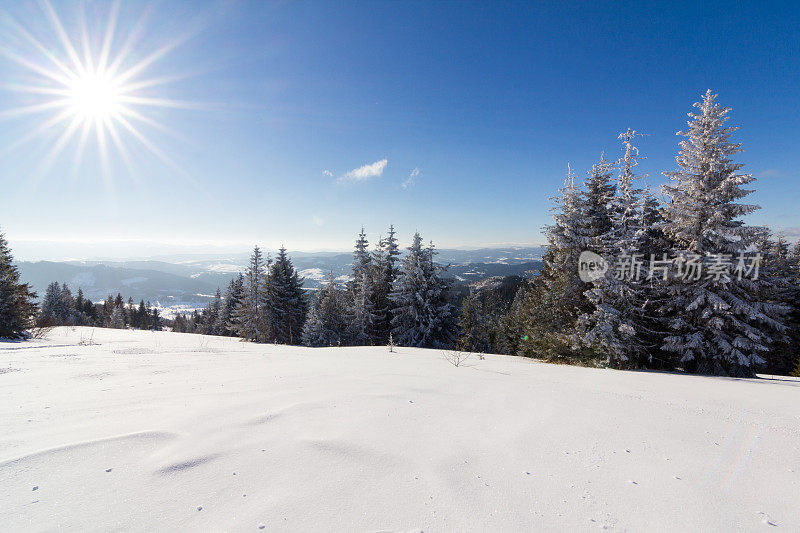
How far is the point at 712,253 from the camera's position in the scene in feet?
40.5

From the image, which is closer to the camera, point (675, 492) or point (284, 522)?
point (284, 522)

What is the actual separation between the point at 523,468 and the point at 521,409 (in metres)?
1.40

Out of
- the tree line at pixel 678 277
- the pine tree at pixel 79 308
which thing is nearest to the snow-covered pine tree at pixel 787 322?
the tree line at pixel 678 277

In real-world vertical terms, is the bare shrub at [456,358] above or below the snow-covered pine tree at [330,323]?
above

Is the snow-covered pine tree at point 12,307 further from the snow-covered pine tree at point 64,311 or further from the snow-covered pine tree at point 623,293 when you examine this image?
the snow-covered pine tree at point 64,311

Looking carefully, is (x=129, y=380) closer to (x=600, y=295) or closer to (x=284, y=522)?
(x=284, y=522)

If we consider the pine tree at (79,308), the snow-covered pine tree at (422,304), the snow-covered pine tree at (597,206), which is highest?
the snow-covered pine tree at (597,206)

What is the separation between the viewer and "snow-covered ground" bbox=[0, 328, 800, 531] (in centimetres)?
171

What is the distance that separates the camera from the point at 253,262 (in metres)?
31.4

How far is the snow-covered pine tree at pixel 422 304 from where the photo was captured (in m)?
22.2

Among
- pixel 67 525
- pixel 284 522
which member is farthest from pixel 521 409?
pixel 67 525

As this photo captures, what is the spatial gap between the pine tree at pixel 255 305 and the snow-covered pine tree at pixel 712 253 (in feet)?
90.2

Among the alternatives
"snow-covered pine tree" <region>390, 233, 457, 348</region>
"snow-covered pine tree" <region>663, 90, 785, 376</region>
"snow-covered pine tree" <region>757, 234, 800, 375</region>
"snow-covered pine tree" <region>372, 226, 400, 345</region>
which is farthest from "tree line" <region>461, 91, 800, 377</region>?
"snow-covered pine tree" <region>372, 226, 400, 345</region>

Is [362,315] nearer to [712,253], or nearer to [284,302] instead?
[284,302]
